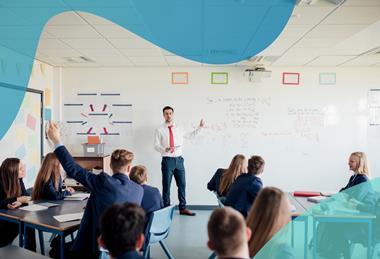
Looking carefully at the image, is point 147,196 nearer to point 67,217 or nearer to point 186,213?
point 67,217

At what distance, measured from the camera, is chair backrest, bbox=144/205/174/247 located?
2.99m

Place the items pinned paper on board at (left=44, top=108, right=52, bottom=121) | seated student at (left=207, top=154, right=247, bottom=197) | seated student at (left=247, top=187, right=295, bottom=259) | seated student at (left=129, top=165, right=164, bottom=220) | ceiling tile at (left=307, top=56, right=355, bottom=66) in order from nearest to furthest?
1. seated student at (left=247, top=187, right=295, bottom=259)
2. seated student at (left=129, top=165, right=164, bottom=220)
3. seated student at (left=207, top=154, right=247, bottom=197)
4. ceiling tile at (left=307, top=56, right=355, bottom=66)
5. pinned paper on board at (left=44, top=108, right=52, bottom=121)

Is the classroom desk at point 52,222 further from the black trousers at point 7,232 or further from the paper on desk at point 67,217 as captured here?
the black trousers at point 7,232

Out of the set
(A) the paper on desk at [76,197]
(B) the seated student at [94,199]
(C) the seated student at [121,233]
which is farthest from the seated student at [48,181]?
(C) the seated student at [121,233]

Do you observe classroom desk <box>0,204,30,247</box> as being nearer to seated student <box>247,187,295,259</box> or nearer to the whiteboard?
the whiteboard

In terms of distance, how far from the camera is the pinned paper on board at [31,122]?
16.7 ft

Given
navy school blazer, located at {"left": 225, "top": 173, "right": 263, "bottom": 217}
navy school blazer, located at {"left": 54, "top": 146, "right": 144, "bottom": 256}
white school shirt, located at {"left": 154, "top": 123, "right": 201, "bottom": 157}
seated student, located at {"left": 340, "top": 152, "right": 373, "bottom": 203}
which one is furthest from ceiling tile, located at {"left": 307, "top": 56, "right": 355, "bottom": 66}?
navy school blazer, located at {"left": 54, "top": 146, "right": 144, "bottom": 256}

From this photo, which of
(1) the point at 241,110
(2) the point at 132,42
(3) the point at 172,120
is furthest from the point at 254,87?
(2) the point at 132,42

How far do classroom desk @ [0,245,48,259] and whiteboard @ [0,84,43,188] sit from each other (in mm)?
1847

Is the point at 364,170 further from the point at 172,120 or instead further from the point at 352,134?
the point at 172,120

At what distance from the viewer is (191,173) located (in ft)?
19.9

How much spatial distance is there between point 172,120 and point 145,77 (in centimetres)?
87

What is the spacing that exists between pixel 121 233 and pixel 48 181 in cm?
246

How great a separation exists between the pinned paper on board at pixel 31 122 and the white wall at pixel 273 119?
48.9 inches
